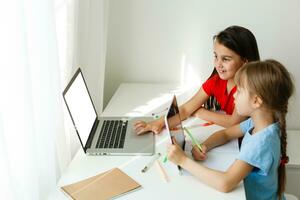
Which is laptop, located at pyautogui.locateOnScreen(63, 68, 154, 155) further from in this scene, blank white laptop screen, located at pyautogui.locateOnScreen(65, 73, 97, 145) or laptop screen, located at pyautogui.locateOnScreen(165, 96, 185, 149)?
laptop screen, located at pyautogui.locateOnScreen(165, 96, 185, 149)

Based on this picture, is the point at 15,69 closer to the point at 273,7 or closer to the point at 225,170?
the point at 225,170

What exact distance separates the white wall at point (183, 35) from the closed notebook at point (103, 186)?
1134 mm

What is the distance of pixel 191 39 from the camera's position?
2.10m

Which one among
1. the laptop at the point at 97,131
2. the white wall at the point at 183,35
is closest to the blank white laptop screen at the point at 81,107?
the laptop at the point at 97,131

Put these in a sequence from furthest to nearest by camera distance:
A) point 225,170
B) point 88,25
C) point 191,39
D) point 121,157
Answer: point 191,39
point 88,25
point 121,157
point 225,170

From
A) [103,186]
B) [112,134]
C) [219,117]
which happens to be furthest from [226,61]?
[103,186]

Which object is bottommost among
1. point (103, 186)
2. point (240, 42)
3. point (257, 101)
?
point (103, 186)

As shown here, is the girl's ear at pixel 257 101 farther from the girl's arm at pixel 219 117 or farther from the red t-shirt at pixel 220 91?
the red t-shirt at pixel 220 91

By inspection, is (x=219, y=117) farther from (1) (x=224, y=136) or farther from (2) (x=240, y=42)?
(2) (x=240, y=42)

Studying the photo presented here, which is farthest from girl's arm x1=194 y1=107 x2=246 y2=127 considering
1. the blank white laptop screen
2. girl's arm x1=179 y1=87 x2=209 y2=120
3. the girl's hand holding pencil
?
the blank white laptop screen

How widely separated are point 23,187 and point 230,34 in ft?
3.40

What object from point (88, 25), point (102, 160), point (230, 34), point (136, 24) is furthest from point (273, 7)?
point (102, 160)

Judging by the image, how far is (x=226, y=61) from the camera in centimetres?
153

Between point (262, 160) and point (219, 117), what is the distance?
47cm
